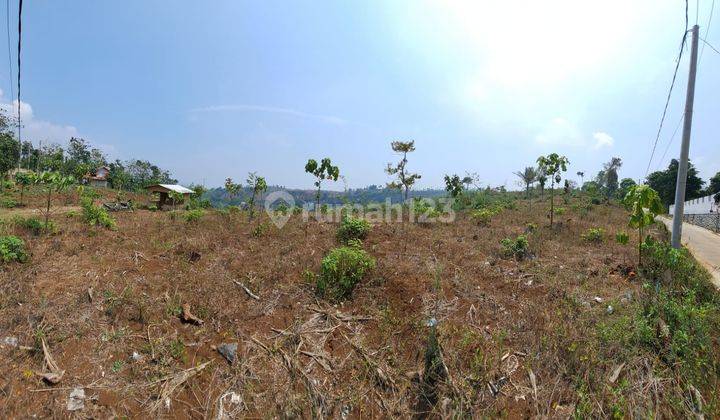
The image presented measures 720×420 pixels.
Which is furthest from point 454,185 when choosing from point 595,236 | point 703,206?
point 703,206

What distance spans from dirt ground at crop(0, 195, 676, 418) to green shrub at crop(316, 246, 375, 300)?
0.59 ft

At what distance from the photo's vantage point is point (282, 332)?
4.35m

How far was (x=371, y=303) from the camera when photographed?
508 cm

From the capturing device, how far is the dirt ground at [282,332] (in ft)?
11.0

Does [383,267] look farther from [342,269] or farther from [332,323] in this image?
[332,323]

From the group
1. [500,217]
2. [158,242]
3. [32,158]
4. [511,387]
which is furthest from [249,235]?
A: [32,158]

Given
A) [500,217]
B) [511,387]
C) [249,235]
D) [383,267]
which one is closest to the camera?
[511,387]

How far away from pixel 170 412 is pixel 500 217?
14.4 metres

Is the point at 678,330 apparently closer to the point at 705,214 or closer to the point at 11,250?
the point at 11,250

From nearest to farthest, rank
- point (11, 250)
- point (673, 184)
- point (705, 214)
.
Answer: point (11, 250) < point (705, 214) < point (673, 184)

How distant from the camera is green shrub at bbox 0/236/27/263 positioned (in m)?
5.53

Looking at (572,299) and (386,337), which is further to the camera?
(572,299)

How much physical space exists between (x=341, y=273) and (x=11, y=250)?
5931mm

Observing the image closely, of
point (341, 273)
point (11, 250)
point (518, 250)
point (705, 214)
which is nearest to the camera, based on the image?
point (341, 273)
